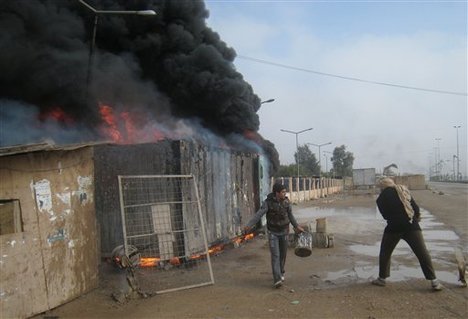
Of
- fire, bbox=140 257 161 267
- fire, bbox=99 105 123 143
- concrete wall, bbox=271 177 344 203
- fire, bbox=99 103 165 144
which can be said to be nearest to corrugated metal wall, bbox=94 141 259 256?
fire, bbox=140 257 161 267

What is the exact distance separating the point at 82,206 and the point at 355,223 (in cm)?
1141

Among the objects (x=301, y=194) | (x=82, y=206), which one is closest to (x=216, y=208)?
(x=82, y=206)

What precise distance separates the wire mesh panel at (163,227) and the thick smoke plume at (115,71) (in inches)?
290

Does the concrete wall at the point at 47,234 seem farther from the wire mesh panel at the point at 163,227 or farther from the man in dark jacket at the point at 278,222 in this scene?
the man in dark jacket at the point at 278,222

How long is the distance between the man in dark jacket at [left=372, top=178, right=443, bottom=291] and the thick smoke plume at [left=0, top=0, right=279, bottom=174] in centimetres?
1086

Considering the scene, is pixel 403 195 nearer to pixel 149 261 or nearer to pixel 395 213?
pixel 395 213

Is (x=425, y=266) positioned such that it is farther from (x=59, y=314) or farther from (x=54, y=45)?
(x=54, y=45)

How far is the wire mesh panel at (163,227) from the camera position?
26.0 ft

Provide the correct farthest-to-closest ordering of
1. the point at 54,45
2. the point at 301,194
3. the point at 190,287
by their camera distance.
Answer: the point at 301,194 < the point at 54,45 < the point at 190,287

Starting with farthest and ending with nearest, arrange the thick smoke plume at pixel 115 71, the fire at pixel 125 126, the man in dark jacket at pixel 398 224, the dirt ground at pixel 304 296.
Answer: the fire at pixel 125 126, the thick smoke plume at pixel 115 71, the man in dark jacket at pixel 398 224, the dirt ground at pixel 304 296

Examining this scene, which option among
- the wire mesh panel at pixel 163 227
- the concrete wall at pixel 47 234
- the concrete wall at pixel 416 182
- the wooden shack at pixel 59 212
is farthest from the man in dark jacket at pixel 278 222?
the concrete wall at pixel 416 182

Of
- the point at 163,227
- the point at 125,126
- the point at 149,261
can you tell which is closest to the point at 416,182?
the point at 125,126

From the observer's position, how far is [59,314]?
5645 millimetres

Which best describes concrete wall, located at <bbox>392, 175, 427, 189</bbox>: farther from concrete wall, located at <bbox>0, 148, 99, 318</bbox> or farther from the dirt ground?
concrete wall, located at <bbox>0, 148, 99, 318</bbox>
